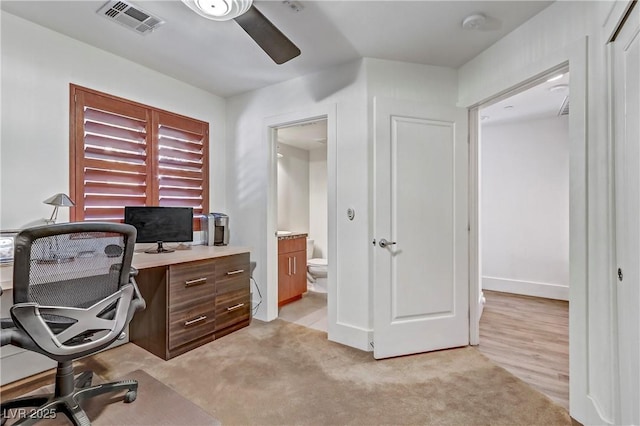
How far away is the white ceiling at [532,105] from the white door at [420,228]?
1.14m

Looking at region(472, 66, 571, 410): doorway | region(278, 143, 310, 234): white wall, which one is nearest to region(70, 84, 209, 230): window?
region(278, 143, 310, 234): white wall

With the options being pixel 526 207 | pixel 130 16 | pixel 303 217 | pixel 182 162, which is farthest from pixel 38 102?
pixel 526 207

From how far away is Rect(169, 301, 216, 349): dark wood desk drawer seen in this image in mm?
2371

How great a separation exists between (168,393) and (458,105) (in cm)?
309

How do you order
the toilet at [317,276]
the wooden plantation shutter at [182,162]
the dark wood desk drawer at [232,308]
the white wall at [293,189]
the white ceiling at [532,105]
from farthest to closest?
the white wall at [293,189]
the toilet at [317,276]
the white ceiling at [532,105]
the wooden plantation shutter at [182,162]
the dark wood desk drawer at [232,308]

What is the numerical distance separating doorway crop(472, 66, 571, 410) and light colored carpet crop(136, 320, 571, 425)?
107 centimetres

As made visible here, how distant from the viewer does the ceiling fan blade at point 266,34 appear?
1590 millimetres

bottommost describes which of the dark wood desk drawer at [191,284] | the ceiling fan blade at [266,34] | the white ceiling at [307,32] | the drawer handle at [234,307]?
the drawer handle at [234,307]

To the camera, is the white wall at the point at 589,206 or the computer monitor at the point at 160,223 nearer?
the white wall at the point at 589,206

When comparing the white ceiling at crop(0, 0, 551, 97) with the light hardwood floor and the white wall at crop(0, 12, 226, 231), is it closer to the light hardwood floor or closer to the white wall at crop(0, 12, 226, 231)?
the white wall at crop(0, 12, 226, 231)

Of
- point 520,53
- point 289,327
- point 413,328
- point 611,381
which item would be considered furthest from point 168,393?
point 520,53

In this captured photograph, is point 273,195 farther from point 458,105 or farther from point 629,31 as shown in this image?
point 629,31

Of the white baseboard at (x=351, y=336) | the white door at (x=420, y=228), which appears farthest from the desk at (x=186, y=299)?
the white door at (x=420, y=228)

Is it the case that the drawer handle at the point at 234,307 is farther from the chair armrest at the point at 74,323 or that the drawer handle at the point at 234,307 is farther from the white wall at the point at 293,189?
the white wall at the point at 293,189
